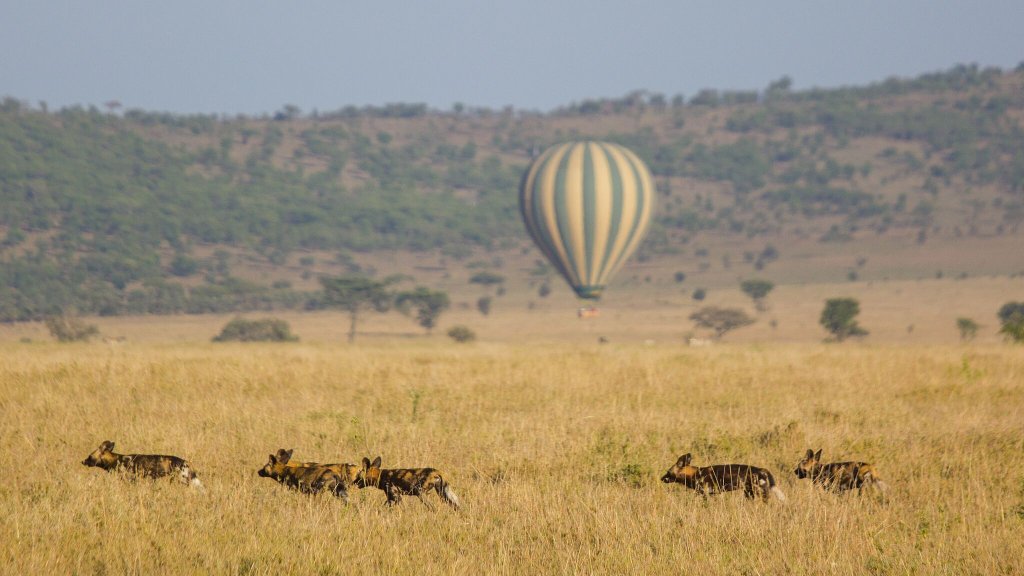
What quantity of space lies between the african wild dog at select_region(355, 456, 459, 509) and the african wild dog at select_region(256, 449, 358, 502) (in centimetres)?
19

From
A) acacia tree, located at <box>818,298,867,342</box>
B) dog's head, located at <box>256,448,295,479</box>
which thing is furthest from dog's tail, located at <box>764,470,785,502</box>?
acacia tree, located at <box>818,298,867,342</box>

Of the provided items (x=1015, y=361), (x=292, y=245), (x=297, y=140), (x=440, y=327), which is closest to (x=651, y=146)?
(x=297, y=140)

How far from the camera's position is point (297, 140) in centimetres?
18488

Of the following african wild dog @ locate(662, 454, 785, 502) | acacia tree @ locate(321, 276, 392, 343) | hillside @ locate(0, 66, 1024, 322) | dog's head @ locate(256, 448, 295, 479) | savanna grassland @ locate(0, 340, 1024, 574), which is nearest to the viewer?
savanna grassland @ locate(0, 340, 1024, 574)

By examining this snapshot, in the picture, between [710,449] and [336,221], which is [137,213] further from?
[710,449]

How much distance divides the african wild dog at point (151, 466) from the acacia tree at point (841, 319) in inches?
2234

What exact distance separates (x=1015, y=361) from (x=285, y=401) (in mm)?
15023

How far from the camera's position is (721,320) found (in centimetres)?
6900

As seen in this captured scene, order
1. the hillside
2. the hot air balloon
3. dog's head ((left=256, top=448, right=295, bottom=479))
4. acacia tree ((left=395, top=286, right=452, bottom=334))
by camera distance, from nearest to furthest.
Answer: dog's head ((left=256, top=448, right=295, bottom=479))
the hot air balloon
acacia tree ((left=395, top=286, right=452, bottom=334))
the hillside

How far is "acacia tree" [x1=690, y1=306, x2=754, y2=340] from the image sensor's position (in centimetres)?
6881

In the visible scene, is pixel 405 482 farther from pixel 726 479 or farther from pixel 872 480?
pixel 872 480

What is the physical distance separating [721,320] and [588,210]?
1304cm

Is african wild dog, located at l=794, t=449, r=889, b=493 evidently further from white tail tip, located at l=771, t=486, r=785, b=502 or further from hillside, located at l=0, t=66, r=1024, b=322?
hillside, located at l=0, t=66, r=1024, b=322

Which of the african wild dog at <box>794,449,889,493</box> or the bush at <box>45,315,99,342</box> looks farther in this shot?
the bush at <box>45,315,99,342</box>
